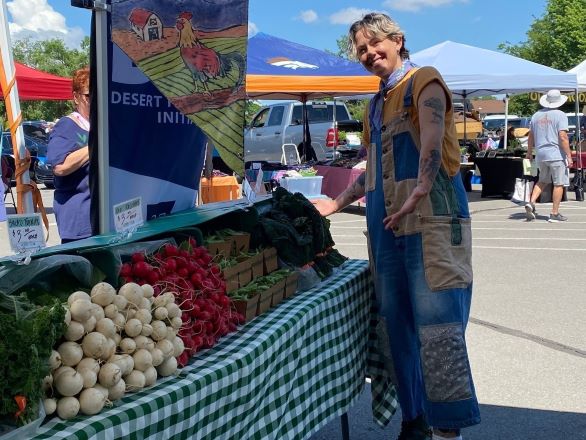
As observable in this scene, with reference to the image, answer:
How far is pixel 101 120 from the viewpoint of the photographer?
300 cm

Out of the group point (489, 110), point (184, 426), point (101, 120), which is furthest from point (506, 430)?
point (489, 110)

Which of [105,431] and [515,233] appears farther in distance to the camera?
[515,233]

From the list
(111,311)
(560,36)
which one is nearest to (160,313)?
(111,311)

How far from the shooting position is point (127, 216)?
2.68 m

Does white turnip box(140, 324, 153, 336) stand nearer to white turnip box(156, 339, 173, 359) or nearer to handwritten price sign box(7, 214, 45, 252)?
white turnip box(156, 339, 173, 359)

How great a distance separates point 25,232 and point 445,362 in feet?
5.71

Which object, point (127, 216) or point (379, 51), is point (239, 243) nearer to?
point (127, 216)

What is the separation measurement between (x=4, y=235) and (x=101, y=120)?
348 inches

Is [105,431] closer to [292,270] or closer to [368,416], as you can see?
[292,270]

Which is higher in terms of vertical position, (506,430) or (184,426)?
(184,426)

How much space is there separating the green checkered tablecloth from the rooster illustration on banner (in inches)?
30.8

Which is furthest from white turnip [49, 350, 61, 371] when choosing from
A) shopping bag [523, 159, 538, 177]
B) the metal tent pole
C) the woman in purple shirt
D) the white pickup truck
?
the white pickup truck

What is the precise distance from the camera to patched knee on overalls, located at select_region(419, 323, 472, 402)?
9.78 ft

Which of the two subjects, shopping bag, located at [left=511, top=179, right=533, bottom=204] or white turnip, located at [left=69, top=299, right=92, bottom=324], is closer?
white turnip, located at [left=69, top=299, right=92, bottom=324]
